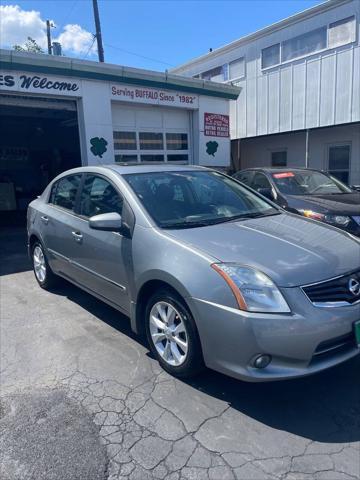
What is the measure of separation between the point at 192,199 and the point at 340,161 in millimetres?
10929

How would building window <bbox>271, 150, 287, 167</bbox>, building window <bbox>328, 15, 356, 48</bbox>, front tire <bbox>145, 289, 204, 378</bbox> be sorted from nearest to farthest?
1. front tire <bbox>145, 289, 204, 378</bbox>
2. building window <bbox>328, 15, 356, 48</bbox>
3. building window <bbox>271, 150, 287, 167</bbox>

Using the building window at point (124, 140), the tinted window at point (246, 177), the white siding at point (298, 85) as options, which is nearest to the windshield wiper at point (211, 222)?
the tinted window at point (246, 177)

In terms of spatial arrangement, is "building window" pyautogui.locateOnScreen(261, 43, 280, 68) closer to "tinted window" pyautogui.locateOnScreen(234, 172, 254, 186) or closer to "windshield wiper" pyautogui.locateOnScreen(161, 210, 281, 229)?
"tinted window" pyautogui.locateOnScreen(234, 172, 254, 186)

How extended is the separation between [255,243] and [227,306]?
624 mm

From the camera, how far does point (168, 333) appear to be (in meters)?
3.02

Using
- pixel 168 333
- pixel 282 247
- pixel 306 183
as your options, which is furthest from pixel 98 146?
pixel 282 247

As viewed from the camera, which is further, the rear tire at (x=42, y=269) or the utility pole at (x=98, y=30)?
the utility pole at (x=98, y=30)

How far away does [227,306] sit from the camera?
254cm

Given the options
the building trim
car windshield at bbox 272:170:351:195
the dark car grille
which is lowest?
the dark car grille

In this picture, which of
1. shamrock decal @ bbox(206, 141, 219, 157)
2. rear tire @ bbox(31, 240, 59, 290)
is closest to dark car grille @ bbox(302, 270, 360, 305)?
rear tire @ bbox(31, 240, 59, 290)

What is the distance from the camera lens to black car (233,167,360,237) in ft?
19.1

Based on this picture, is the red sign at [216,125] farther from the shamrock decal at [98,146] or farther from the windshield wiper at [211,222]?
the windshield wiper at [211,222]

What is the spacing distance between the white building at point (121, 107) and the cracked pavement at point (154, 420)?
6.42m

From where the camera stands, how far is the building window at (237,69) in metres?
14.6
